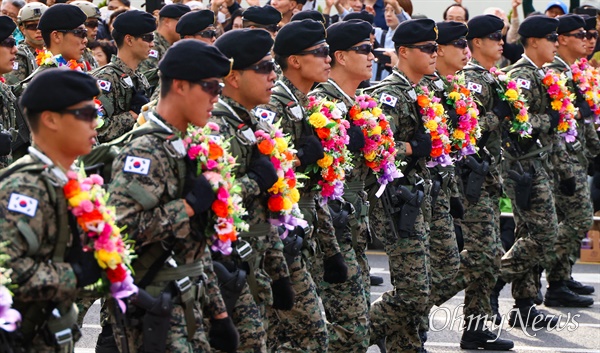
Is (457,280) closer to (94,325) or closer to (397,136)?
(397,136)

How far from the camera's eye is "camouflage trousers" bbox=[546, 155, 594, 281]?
1237cm

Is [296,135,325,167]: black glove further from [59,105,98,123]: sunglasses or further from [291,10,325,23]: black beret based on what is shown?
[291,10,325,23]: black beret

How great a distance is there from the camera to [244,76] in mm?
7141

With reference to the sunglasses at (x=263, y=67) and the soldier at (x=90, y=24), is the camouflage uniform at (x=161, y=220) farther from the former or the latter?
the soldier at (x=90, y=24)

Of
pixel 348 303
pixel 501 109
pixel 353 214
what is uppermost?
pixel 353 214

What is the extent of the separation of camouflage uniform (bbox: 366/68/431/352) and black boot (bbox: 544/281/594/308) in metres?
3.37

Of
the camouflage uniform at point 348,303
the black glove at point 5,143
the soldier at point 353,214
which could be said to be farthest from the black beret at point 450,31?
the black glove at point 5,143

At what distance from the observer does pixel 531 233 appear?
11.4 m

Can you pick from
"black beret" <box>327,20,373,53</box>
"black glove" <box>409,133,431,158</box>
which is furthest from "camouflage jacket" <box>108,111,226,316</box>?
"black glove" <box>409,133,431,158</box>

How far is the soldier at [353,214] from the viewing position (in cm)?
834

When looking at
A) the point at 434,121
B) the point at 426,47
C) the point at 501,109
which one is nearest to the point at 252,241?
the point at 434,121

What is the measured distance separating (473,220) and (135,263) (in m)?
5.06

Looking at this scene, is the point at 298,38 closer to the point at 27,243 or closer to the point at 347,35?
the point at 347,35

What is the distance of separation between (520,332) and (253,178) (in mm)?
5223
